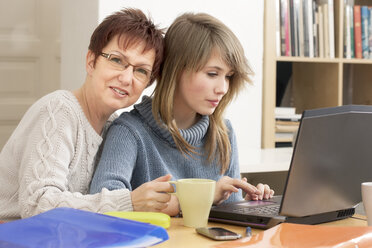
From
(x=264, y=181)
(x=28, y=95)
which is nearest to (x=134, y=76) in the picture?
(x=264, y=181)

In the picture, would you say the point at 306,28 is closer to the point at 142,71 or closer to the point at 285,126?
the point at 285,126

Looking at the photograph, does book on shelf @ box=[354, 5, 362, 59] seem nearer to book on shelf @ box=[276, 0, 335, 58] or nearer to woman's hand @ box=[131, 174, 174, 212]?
book on shelf @ box=[276, 0, 335, 58]

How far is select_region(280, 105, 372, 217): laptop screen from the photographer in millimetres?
1131

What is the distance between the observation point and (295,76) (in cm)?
332

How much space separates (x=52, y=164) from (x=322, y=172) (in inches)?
25.3

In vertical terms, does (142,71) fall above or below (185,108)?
above

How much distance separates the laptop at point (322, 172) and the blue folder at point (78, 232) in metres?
0.37

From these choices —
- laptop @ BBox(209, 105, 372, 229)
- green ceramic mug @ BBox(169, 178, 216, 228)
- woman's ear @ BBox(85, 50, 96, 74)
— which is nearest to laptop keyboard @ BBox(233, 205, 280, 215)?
laptop @ BBox(209, 105, 372, 229)

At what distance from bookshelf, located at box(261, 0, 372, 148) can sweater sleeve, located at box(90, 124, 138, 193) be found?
1314 millimetres

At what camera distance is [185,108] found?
175cm

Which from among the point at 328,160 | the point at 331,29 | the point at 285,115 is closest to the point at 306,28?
the point at 331,29

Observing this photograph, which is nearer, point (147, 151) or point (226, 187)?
point (226, 187)

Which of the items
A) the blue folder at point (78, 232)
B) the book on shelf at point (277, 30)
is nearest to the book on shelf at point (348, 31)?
the book on shelf at point (277, 30)

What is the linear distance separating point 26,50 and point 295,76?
5.78 feet
